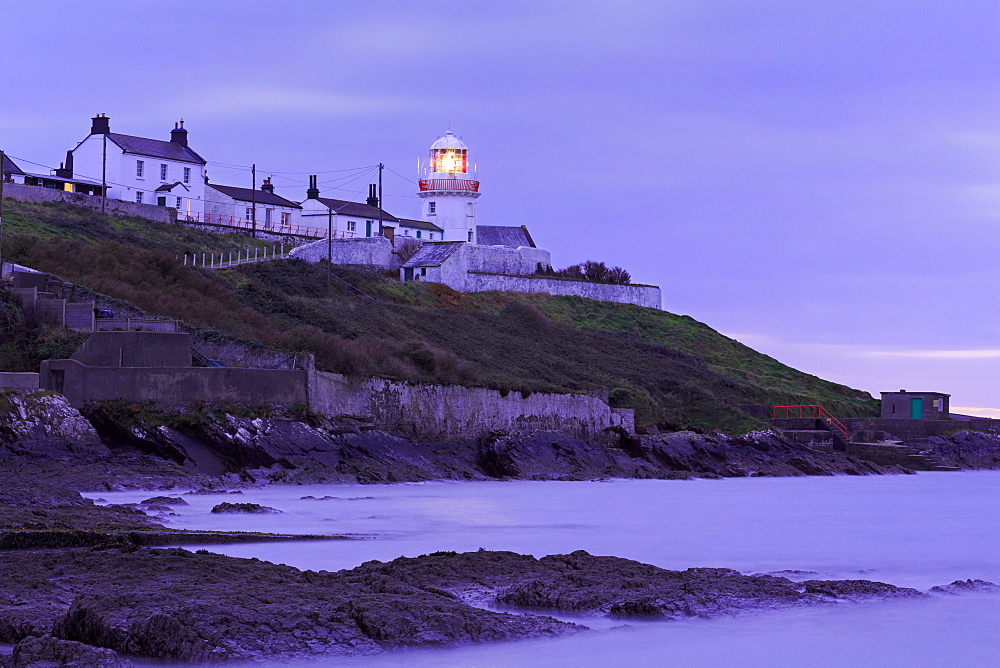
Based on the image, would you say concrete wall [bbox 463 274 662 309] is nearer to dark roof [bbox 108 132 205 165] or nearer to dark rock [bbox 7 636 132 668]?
dark roof [bbox 108 132 205 165]

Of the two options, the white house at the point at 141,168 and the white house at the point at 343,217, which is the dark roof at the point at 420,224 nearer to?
the white house at the point at 343,217

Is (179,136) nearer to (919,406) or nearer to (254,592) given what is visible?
(919,406)

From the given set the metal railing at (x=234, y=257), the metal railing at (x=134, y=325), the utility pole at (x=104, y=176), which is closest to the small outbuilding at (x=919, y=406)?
the metal railing at (x=234, y=257)

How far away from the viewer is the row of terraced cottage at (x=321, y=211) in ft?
187

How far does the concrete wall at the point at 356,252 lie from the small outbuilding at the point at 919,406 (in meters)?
24.9

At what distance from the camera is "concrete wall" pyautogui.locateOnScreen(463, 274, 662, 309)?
61281 mm

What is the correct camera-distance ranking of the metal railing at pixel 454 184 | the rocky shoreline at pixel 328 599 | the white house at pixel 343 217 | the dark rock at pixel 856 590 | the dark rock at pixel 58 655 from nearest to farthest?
the dark rock at pixel 58 655 < the rocky shoreline at pixel 328 599 < the dark rock at pixel 856 590 < the white house at pixel 343 217 < the metal railing at pixel 454 184

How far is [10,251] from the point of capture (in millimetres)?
34719

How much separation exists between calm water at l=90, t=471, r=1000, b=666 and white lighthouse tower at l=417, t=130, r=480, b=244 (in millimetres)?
38475

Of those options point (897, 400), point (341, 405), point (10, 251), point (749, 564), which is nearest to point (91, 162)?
point (10, 251)

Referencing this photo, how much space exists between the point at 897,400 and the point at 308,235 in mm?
30876

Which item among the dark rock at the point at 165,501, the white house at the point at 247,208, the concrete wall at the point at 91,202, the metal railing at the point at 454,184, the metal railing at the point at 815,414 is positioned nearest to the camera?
the dark rock at the point at 165,501

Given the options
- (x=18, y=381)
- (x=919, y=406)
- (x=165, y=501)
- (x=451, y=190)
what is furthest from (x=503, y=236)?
(x=165, y=501)

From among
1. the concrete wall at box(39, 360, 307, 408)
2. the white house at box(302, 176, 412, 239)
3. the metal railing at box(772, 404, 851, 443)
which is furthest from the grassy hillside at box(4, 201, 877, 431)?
the white house at box(302, 176, 412, 239)
